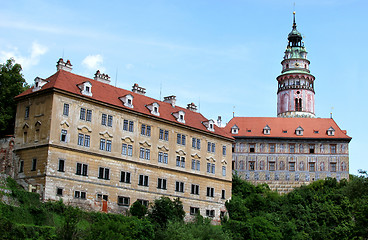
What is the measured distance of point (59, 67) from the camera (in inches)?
2184

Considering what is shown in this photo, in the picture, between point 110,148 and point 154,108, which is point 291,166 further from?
point 110,148

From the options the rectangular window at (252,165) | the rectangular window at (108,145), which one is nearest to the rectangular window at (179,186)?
the rectangular window at (108,145)

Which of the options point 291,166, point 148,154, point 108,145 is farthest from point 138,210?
point 291,166

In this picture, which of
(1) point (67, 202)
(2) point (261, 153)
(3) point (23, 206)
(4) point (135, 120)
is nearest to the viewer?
(3) point (23, 206)

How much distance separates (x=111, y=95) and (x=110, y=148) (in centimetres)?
581

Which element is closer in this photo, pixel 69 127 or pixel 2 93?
pixel 69 127

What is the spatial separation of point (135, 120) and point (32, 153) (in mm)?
11252

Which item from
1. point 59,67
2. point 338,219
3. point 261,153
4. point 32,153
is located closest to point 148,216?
point 32,153

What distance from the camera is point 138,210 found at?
5166cm

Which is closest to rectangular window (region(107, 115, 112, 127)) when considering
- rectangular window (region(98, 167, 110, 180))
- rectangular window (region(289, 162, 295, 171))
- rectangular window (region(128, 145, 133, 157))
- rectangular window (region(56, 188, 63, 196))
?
rectangular window (region(128, 145, 133, 157))

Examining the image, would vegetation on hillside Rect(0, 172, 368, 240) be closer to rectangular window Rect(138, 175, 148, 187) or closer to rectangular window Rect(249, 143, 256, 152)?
rectangular window Rect(138, 175, 148, 187)

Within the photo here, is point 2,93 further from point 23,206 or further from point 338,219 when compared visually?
point 338,219

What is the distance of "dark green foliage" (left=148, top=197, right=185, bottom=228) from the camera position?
51.9 m

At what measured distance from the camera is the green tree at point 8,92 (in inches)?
2263
